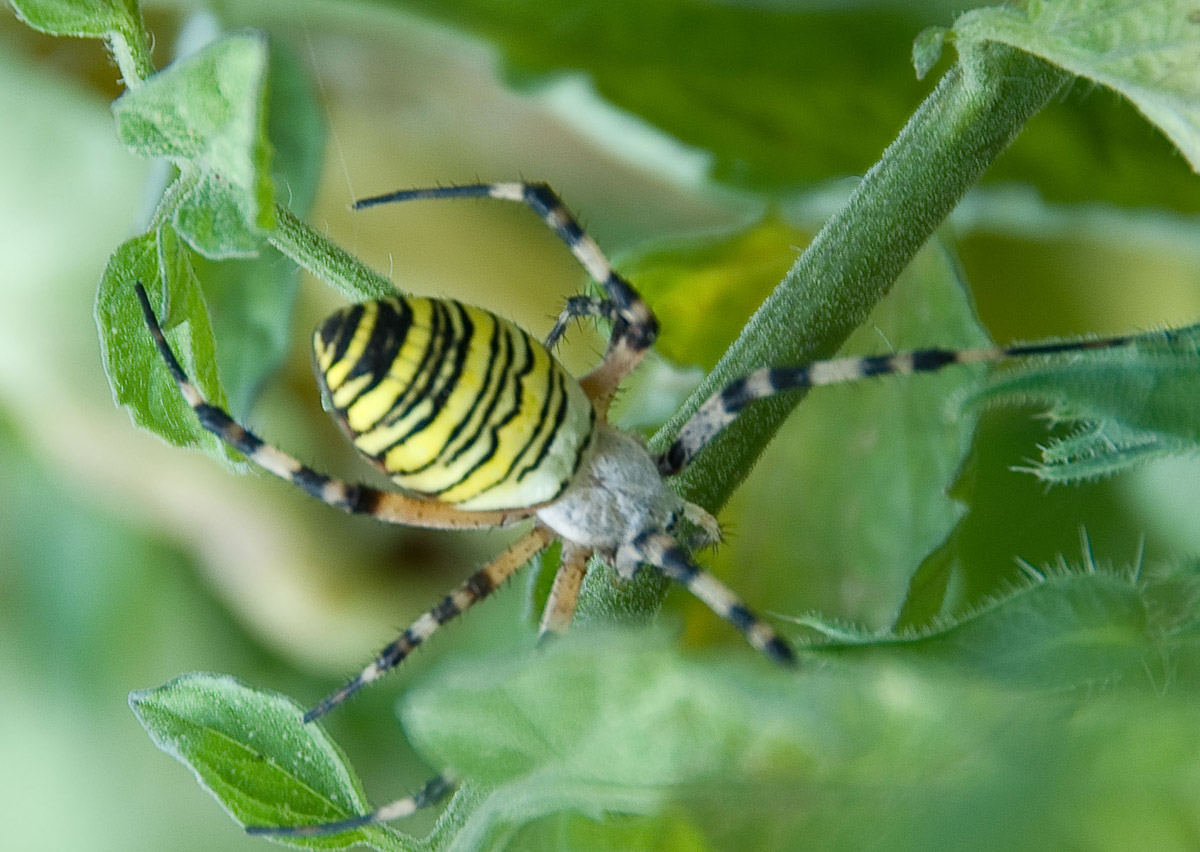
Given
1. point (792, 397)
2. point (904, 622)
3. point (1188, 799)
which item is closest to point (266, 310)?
point (792, 397)

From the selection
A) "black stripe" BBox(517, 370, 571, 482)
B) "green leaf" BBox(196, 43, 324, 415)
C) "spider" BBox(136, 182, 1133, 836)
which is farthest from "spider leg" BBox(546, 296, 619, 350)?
"green leaf" BBox(196, 43, 324, 415)

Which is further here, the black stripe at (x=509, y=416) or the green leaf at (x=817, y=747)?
the black stripe at (x=509, y=416)

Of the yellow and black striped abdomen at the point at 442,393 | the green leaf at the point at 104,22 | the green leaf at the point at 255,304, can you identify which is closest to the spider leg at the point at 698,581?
the yellow and black striped abdomen at the point at 442,393

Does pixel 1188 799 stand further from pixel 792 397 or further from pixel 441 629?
pixel 441 629

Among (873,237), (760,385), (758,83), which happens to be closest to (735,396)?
(760,385)

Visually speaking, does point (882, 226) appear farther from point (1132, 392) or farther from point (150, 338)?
point (150, 338)

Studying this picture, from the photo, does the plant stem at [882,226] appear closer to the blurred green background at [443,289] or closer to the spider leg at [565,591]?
the spider leg at [565,591]
